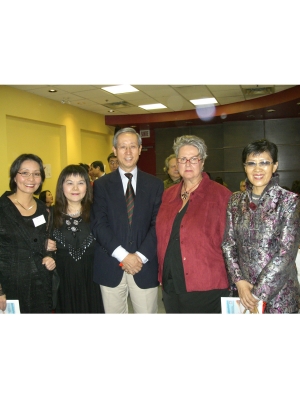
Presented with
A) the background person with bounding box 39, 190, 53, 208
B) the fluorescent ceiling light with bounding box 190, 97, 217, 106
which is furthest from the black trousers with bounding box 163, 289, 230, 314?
the fluorescent ceiling light with bounding box 190, 97, 217, 106

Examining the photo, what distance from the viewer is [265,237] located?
1766 millimetres

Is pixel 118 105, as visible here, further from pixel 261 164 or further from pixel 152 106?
pixel 261 164

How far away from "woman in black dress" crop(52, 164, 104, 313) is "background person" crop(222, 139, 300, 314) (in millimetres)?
962

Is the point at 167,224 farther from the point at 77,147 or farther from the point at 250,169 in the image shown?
the point at 77,147

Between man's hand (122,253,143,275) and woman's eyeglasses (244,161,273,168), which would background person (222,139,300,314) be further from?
man's hand (122,253,143,275)

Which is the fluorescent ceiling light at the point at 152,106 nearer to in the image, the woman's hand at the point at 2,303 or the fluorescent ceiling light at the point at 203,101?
the fluorescent ceiling light at the point at 203,101

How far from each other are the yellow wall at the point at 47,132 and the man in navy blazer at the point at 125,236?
424 cm

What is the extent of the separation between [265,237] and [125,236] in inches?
36.3

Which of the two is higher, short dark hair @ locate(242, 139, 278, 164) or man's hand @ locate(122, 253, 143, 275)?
short dark hair @ locate(242, 139, 278, 164)

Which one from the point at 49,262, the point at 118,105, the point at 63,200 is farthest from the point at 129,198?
the point at 118,105

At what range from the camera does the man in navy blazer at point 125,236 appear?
2260 millimetres

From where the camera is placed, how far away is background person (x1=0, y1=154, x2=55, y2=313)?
214cm
